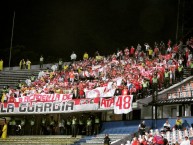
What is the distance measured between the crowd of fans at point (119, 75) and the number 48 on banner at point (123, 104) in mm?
684

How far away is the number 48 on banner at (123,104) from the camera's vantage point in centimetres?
3516

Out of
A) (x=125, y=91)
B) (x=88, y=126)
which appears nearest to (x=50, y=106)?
(x=88, y=126)

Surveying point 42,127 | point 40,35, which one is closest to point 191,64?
point 42,127

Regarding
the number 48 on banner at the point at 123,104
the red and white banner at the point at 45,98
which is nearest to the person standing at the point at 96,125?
the number 48 on banner at the point at 123,104

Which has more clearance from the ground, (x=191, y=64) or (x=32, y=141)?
(x=191, y=64)

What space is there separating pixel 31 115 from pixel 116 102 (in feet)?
36.9

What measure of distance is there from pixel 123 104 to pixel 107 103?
1.75 metres

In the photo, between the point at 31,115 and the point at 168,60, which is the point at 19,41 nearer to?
the point at 31,115

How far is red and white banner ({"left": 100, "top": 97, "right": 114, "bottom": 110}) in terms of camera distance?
36438 mm

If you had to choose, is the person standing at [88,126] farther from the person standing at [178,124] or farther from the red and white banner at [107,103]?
the person standing at [178,124]

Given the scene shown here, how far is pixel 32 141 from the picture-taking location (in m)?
39.2

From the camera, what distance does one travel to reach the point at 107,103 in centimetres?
3681

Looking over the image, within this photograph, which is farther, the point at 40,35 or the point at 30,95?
the point at 40,35

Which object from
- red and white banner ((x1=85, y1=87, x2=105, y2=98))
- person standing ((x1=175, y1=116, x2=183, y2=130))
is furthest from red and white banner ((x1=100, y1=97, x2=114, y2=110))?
person standing ((x1=175, y1=116, x2=183, y2=130))
